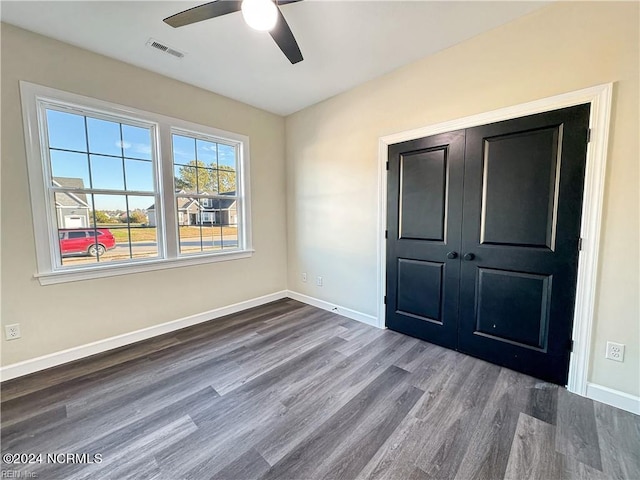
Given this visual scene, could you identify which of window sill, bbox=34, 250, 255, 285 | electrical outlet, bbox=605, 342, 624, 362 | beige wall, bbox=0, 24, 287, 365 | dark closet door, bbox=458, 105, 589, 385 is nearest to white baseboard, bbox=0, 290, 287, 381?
beige wall, bbox=0, 24, 287, 365

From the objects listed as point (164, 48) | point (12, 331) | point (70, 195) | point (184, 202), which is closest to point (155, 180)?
point (184, 202)

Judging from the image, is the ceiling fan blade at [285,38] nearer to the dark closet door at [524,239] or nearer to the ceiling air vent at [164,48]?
the ceiling air vent at [164,48]

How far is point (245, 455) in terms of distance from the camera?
143cm

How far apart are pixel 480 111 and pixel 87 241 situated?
374cm

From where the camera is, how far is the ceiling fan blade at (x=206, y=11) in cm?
154

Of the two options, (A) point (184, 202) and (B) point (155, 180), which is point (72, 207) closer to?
(B) point (155, 180)

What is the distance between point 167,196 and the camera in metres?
2.88

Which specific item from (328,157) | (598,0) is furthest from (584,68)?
(328,157)

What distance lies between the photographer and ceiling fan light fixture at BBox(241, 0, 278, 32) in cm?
144

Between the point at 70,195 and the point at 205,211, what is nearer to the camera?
the point at 70,195

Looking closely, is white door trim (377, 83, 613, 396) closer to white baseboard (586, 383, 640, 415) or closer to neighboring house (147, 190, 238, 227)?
white baseboard (586, 383, 640, 415)

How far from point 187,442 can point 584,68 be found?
348cm

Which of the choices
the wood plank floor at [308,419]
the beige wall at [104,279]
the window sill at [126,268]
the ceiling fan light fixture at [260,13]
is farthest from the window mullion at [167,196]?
the ceiling fan light fixture at [260,13]

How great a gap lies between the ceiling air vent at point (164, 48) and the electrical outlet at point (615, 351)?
13.5ft
